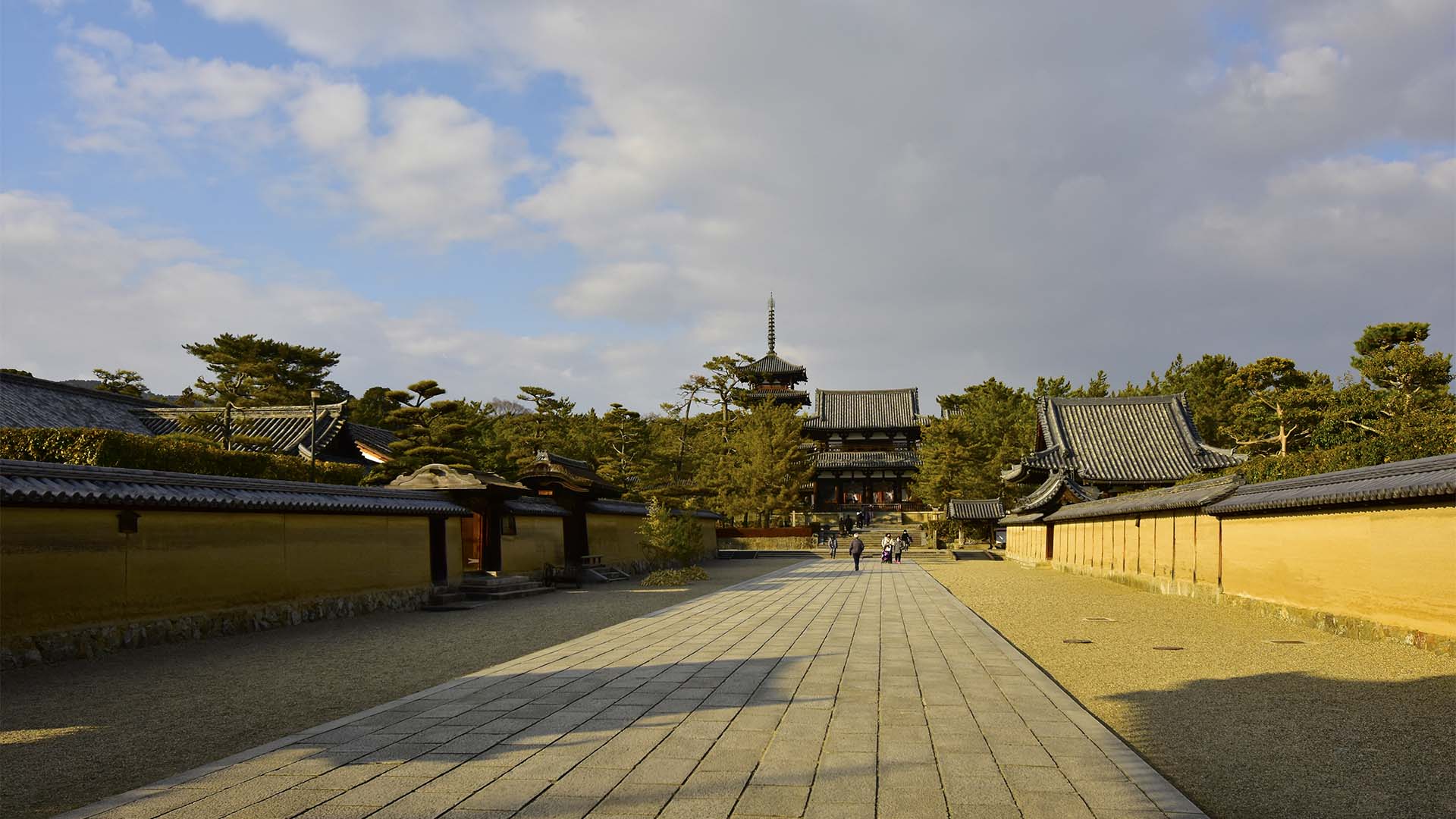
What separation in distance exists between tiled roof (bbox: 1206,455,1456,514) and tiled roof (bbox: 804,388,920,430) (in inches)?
1819

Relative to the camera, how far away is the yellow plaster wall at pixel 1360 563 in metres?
10.5

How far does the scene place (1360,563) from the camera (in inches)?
478

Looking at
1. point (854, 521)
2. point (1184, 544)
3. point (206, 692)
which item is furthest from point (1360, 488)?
point (854, 521)

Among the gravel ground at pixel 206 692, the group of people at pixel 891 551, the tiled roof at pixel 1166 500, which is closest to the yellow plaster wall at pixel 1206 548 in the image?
the tiled roof at pixel 1166 500

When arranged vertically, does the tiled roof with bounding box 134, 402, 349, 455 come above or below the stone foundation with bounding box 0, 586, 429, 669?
above

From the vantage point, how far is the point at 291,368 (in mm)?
43688

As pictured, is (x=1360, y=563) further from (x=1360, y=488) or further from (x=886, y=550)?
(x=886, y=550)

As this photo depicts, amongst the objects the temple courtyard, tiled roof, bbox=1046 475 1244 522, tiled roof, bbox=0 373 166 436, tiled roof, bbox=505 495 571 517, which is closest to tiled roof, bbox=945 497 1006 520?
tiled roof, bbox=1046 475 1244 522

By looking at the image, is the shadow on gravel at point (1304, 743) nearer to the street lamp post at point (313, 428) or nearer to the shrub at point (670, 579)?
the shrub at point (670, 579)

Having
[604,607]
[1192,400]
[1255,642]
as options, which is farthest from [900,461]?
[1255,642]

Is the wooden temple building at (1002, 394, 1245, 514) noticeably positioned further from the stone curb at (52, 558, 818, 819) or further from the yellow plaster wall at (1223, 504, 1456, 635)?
the stone curb at (52, 558, 818, 819)

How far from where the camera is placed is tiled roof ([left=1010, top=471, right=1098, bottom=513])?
34.3m

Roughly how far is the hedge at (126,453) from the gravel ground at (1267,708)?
16.9 metres

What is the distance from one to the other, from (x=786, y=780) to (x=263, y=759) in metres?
3.88
